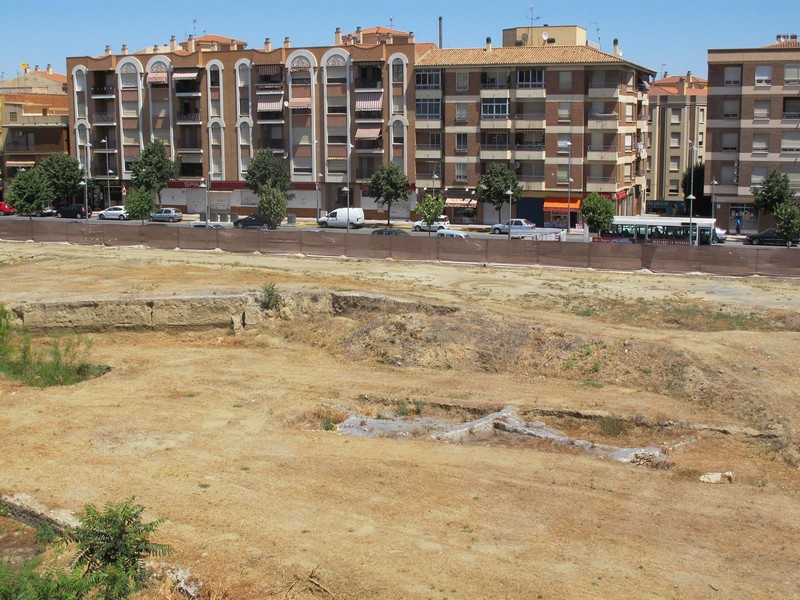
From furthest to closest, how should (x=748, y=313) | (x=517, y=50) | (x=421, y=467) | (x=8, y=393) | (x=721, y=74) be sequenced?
(x=517, y=50), (x=721, y=74), (x=748, y=313), (x=8, y=393), (x=421, y=467)

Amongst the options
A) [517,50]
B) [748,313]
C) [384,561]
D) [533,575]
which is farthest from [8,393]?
[517,50]

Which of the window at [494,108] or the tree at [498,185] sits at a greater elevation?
the window at [494,108]

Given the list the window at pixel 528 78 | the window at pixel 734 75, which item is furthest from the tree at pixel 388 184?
the window at pixel 734 75

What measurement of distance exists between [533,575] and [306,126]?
6610cm

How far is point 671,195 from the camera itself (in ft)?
300

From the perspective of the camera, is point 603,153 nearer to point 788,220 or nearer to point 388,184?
point 788,220

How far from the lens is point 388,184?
233ft

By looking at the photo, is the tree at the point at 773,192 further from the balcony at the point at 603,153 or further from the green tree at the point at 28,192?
the green tree at the point at 28,192

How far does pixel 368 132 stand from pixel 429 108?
5286 millimetres

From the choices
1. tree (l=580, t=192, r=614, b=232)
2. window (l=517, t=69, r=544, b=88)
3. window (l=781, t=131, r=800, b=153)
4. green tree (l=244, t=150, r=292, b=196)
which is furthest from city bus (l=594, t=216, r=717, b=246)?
green tree (l=244, t=150, r=292, b=196)

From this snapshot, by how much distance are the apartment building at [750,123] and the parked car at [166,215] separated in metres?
40.4

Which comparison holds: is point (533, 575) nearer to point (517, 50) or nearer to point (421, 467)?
point (421, 467)

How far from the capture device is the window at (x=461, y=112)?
7206cm

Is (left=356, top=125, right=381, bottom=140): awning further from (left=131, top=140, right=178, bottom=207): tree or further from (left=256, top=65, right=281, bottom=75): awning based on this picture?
(left=131, top=140, right=178, bottom=207): tree
